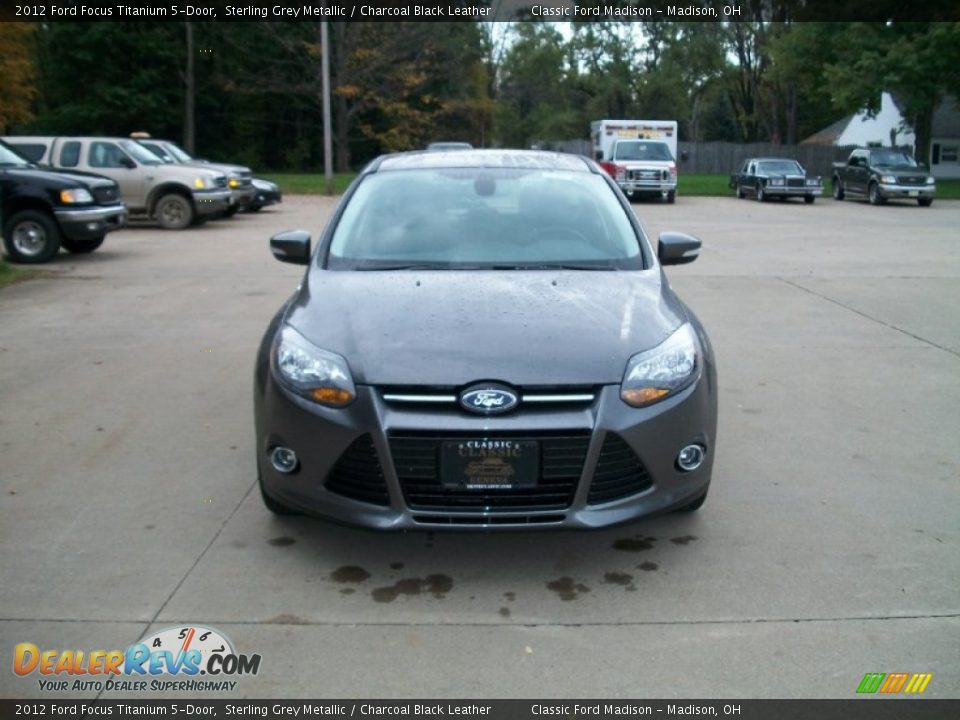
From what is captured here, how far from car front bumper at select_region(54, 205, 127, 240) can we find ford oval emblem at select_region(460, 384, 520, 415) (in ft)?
38.8

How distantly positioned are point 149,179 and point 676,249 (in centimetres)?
1606

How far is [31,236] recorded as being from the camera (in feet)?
46.2

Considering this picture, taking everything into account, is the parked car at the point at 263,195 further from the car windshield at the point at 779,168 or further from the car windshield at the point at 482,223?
the car windshield at the point at 482,223

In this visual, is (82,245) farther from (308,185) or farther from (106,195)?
(308,185)

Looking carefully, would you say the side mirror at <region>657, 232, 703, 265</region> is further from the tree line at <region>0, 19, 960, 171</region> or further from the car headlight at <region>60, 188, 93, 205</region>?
the tree line at <region>0, 19, 960, 171</region>

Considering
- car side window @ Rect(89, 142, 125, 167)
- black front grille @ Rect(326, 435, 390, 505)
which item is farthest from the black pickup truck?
black front grille @ Rect(326, 435, 390, 505)

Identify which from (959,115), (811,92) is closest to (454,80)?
(811,92)

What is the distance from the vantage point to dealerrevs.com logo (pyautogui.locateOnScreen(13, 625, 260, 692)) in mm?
3312

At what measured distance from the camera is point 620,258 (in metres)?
5.08

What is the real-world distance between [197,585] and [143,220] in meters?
18.6

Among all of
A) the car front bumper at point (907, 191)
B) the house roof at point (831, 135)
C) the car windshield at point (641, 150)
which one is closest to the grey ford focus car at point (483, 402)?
the car front bumper at point (907, 191)

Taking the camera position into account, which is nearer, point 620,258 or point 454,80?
point 620,258

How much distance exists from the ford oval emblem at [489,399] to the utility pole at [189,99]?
49.3 metres

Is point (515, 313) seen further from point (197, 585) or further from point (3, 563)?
point (3, 563)
